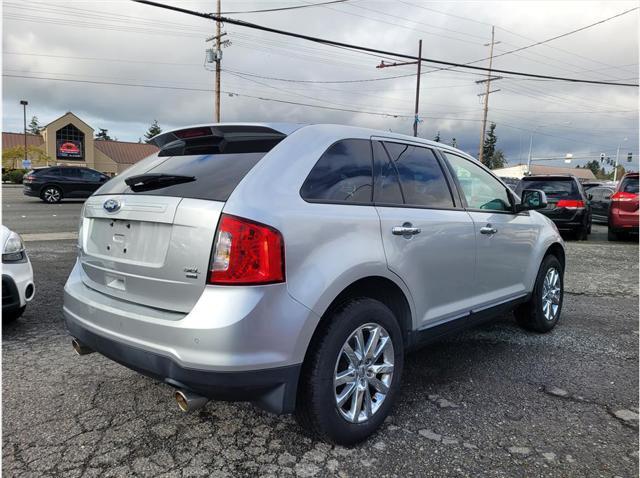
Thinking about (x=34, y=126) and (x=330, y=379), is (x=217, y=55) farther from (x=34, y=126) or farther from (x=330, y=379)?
(x=34, y=126)

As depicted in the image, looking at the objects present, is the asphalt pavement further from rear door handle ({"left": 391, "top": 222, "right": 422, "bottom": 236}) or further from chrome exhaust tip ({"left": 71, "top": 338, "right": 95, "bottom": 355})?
rear door handle ({"left": 391, "top": 222, "right": 422, "bottom": 236})

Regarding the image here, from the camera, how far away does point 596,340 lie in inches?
181

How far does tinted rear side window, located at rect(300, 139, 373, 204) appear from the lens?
2.61 metres

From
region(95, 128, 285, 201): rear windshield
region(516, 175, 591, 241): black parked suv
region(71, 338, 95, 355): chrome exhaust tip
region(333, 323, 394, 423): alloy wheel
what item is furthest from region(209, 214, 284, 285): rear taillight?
region(516, 175, 591, 241): black parked suv

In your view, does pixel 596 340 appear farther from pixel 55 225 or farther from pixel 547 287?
pixel 55 225

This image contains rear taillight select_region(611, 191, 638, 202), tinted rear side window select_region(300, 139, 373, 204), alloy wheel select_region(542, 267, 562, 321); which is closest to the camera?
tinted rear side window select_region(300, 139, 373, 204)

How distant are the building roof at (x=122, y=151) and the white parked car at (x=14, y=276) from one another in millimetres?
63786

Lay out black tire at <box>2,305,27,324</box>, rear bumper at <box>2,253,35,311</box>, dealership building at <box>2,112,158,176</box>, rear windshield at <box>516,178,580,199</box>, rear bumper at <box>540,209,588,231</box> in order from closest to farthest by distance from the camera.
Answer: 1. rear bumper at <box>2,253,35,311</box>
2. black tire at <box>2,305,27,324</box>
3. rear bumper at <box>540,209,588,231</box>
4. rear windshield at <box>516,178,580,199</box>
5. dealership building at <box>2,112,158,176</box>

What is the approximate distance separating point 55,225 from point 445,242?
12.2m

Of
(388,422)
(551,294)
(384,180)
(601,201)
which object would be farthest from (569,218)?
(388,422)

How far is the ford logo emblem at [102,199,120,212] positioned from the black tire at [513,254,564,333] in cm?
364

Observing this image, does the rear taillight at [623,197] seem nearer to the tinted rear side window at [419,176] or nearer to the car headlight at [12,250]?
the tinted rear side window at [419,176]

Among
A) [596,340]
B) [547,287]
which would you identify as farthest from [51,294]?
[596,340]

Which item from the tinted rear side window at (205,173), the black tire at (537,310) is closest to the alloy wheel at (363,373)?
the tinted rear side window at (205,173)
